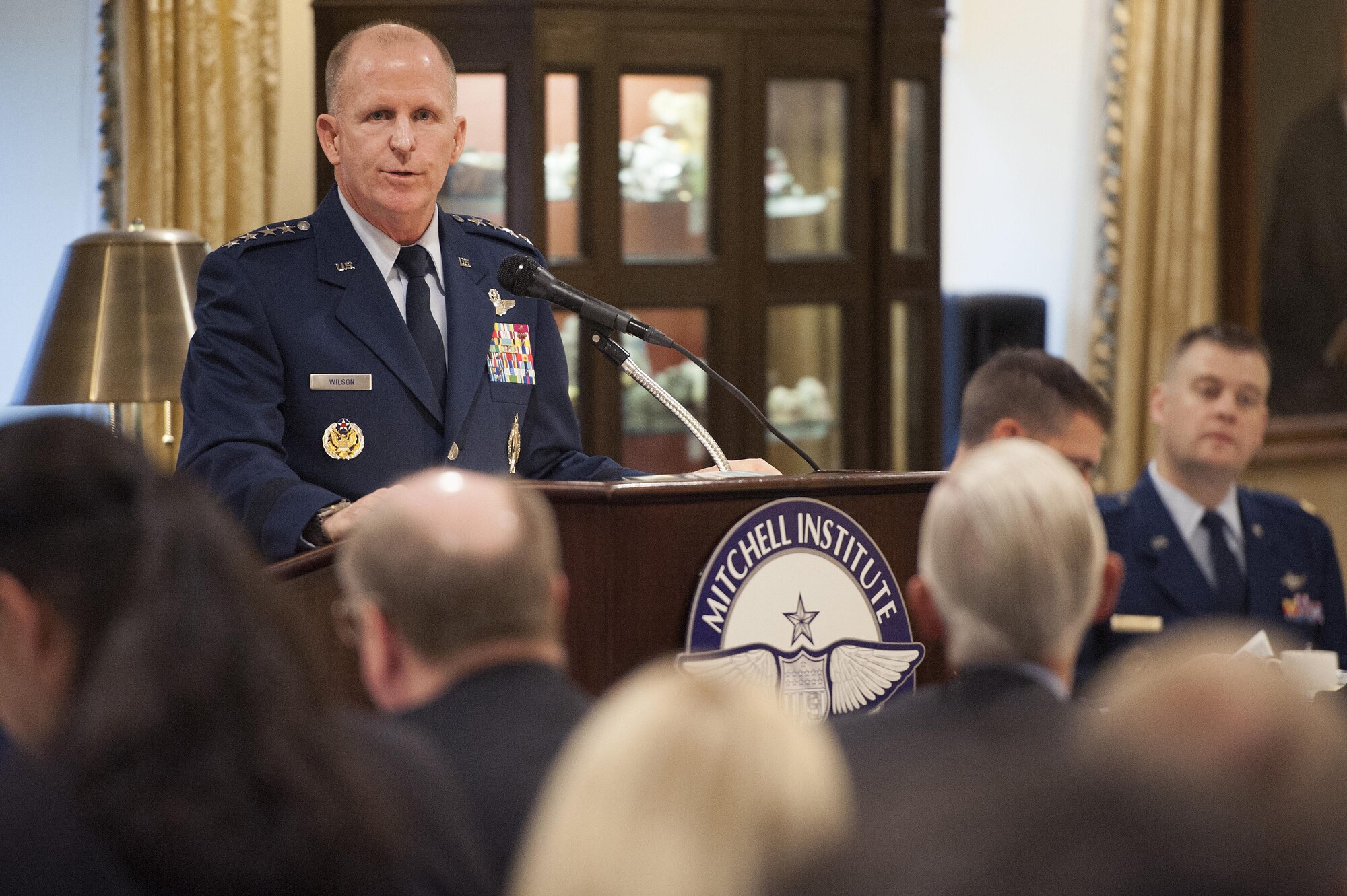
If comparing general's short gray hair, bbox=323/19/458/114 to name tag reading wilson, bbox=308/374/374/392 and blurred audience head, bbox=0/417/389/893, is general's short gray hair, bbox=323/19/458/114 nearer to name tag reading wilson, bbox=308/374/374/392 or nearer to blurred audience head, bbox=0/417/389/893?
name tag reading wilson, bbox=308/374/374/392

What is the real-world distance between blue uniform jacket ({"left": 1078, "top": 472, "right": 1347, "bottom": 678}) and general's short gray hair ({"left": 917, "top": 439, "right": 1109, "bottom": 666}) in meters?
2.21

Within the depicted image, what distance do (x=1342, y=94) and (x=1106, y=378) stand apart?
1.33 metres

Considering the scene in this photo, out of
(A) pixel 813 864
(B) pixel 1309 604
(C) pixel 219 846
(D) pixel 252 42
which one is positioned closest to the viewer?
(A) pixel 813 864

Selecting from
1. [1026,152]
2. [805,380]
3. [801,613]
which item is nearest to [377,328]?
[801,613]

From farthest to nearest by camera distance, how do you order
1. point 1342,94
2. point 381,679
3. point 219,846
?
point 1342,94, point 381,679, point 219,846

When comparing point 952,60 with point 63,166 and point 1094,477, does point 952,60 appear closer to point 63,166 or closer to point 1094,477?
point 1094,477

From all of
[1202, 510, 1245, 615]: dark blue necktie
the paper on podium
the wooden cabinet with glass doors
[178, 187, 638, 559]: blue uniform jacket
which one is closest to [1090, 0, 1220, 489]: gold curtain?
the wooden cabinet with glass doors

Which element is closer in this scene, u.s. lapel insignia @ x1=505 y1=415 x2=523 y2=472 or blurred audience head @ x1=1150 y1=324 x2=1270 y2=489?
u.s. lapel insignia @ x1=505 y1=415 x2=523 y2=472

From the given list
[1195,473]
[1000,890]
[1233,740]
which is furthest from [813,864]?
[1195,473]

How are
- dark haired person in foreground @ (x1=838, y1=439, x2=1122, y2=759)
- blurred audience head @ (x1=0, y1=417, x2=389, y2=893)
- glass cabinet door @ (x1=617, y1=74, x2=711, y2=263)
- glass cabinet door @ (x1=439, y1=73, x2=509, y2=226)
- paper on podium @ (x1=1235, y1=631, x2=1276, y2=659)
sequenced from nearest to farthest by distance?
1. blurred audience head @ (x1=0, y1=417, x2=389, y2=893)
2. dark haired person in foreground @ (x1=838, y1=439, x2=1122, y2=759)
3. paper on podium @ (x1=1235, y1=631, x2=1276, y2=659)
4. glass cabinet door @ (x1=439, y1=73, x2=509, y2=226)
5. glass cabinet door @ (x1=617, y1=74, x2=711, y2=263)

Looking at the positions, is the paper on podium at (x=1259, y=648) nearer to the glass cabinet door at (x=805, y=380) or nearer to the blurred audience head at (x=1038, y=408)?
the blurred audience head at (x=1038, y=408)

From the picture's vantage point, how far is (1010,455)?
1.47m

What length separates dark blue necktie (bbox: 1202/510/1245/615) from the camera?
3641mm

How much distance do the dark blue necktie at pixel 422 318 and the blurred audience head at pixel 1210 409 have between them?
1.87 meters
